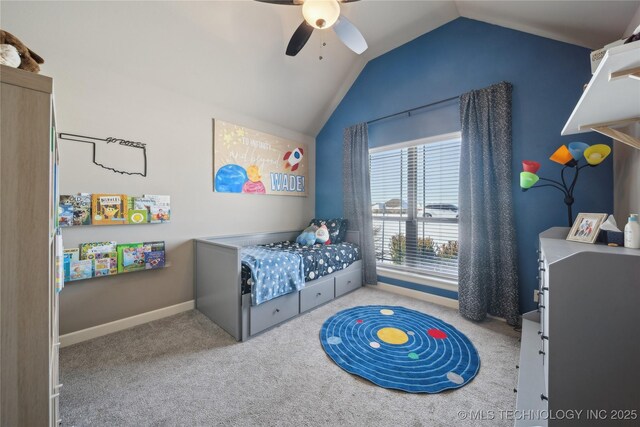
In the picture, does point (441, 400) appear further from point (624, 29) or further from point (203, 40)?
point (203, 40)

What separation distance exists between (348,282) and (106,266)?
2.46m

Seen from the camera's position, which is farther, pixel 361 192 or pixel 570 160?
pixel 361 192

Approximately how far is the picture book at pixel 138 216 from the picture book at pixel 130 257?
0.22 m

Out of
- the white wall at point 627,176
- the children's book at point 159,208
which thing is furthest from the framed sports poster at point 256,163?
the white wall at point 627,176

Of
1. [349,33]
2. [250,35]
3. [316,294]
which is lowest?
[316,294]

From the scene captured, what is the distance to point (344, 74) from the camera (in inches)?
131

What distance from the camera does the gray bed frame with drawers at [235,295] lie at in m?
1.98

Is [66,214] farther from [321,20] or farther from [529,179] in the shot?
[529,179]

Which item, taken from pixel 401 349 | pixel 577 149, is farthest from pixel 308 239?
pixel 577 149

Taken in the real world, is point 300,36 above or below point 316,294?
above

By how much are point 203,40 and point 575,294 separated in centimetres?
309

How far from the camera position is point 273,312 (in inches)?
84.7

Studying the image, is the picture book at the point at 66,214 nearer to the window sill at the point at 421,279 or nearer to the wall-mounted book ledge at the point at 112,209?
the wall-mounted book ledge at the point at 112,209

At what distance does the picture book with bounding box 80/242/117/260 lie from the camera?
194cm
